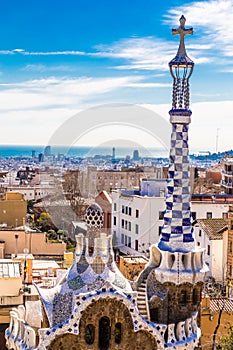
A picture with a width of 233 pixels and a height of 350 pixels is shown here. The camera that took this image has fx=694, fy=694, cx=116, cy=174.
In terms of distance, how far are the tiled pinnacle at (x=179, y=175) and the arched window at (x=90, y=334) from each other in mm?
1957

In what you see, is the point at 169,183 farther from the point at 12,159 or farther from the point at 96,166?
the point at 12,159

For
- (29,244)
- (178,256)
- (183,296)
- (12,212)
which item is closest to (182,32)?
(178,256)

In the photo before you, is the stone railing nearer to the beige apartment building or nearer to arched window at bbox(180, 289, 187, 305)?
arched window at bbox(180, 289, 187, 305)

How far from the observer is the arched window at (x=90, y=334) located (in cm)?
1066

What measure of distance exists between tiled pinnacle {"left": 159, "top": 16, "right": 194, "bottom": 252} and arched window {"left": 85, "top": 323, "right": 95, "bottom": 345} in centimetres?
196

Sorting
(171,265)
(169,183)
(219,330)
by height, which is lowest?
(219,330)

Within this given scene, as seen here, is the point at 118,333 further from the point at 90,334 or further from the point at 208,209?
the point at 208,209

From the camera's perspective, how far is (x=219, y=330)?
15.6 meters

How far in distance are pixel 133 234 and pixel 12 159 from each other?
117853 millimetres

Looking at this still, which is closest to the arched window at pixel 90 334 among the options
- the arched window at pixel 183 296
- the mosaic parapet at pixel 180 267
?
the mosaic parapet at pixel 180 267

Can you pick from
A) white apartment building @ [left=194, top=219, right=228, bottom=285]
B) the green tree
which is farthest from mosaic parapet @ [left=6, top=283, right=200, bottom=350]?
white apartment building @ [left=194, top=219, right=228, bottom=285]

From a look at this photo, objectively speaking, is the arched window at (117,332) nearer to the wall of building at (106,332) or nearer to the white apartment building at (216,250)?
the wall of building at (106,332)

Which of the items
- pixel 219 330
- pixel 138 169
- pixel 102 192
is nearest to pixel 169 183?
pixel 219 330

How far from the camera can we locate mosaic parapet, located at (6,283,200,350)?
10.5 metres
